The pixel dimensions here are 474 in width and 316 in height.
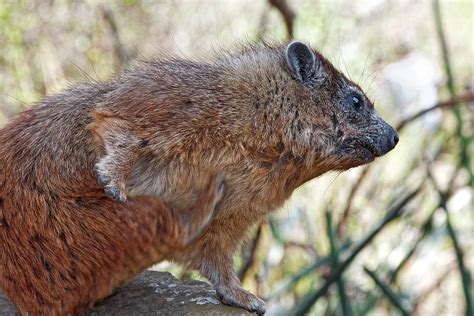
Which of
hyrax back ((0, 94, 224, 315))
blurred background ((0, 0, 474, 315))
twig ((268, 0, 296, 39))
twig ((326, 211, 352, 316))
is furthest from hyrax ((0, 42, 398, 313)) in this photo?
blurred background ((0, 0, 474, 315))

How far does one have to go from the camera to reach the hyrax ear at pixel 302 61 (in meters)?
3.77

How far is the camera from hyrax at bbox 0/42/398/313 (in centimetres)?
325

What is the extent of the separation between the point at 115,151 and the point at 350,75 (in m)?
3.38

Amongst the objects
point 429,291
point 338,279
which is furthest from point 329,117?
point 429,291

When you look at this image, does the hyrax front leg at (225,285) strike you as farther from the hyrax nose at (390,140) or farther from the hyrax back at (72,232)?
the hyrax nose at (390,140)

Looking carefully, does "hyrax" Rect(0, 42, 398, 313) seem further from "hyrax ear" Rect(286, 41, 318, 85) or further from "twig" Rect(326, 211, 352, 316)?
"twig" Rect(326, 211, 352, 316)

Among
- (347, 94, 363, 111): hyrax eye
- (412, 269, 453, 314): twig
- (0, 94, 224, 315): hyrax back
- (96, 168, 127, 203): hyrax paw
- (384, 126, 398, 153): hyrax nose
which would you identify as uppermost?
(347, 94, 363, 111): hyrax eye

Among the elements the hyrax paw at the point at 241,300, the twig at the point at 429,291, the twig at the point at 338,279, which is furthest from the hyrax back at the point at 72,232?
the twig at the point at 429,291

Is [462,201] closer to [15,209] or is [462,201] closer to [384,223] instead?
[384,223]

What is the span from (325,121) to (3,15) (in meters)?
4.08

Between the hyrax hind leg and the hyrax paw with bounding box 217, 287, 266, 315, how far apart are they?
691 millimetres

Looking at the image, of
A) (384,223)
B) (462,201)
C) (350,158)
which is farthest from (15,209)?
(462,201)

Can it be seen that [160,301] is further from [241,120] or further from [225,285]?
[241,120]

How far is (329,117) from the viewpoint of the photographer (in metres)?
3.71
